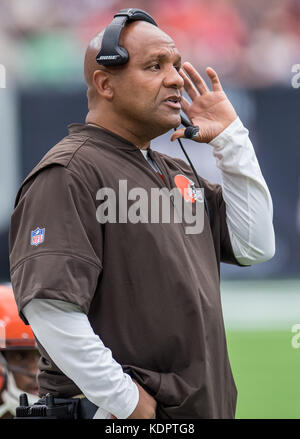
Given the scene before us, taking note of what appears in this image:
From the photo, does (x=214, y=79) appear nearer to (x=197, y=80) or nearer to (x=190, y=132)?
(x=197, y=80)

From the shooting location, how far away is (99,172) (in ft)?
6.34

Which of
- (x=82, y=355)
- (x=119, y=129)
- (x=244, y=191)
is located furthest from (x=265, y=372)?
(x=82, y=355)

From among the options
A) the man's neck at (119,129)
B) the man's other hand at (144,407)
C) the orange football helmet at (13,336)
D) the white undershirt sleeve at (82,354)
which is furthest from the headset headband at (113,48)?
the orange football helmet at (13,336)

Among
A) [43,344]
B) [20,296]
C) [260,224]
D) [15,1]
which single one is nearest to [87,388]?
[43,344]

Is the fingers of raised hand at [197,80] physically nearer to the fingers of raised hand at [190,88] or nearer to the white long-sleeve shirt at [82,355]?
the fingers of raised hand at [190,88]

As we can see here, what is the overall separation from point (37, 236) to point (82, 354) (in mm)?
302

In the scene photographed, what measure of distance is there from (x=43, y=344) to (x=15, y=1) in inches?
300

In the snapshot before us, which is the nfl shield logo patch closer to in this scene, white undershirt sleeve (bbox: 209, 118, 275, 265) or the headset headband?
the headset headband

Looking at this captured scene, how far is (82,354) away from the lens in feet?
5.88

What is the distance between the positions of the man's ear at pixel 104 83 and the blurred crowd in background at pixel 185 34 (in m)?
6.20

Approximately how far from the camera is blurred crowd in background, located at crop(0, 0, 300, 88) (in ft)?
27.6

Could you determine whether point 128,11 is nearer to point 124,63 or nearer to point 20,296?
point 124,63

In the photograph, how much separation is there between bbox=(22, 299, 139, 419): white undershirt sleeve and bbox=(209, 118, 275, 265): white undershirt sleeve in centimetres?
64

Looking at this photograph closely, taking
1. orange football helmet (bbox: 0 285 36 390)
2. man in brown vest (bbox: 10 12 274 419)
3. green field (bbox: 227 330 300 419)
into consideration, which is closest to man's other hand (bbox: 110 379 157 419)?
man in brown vest (bbox: 10 12 274 419)
